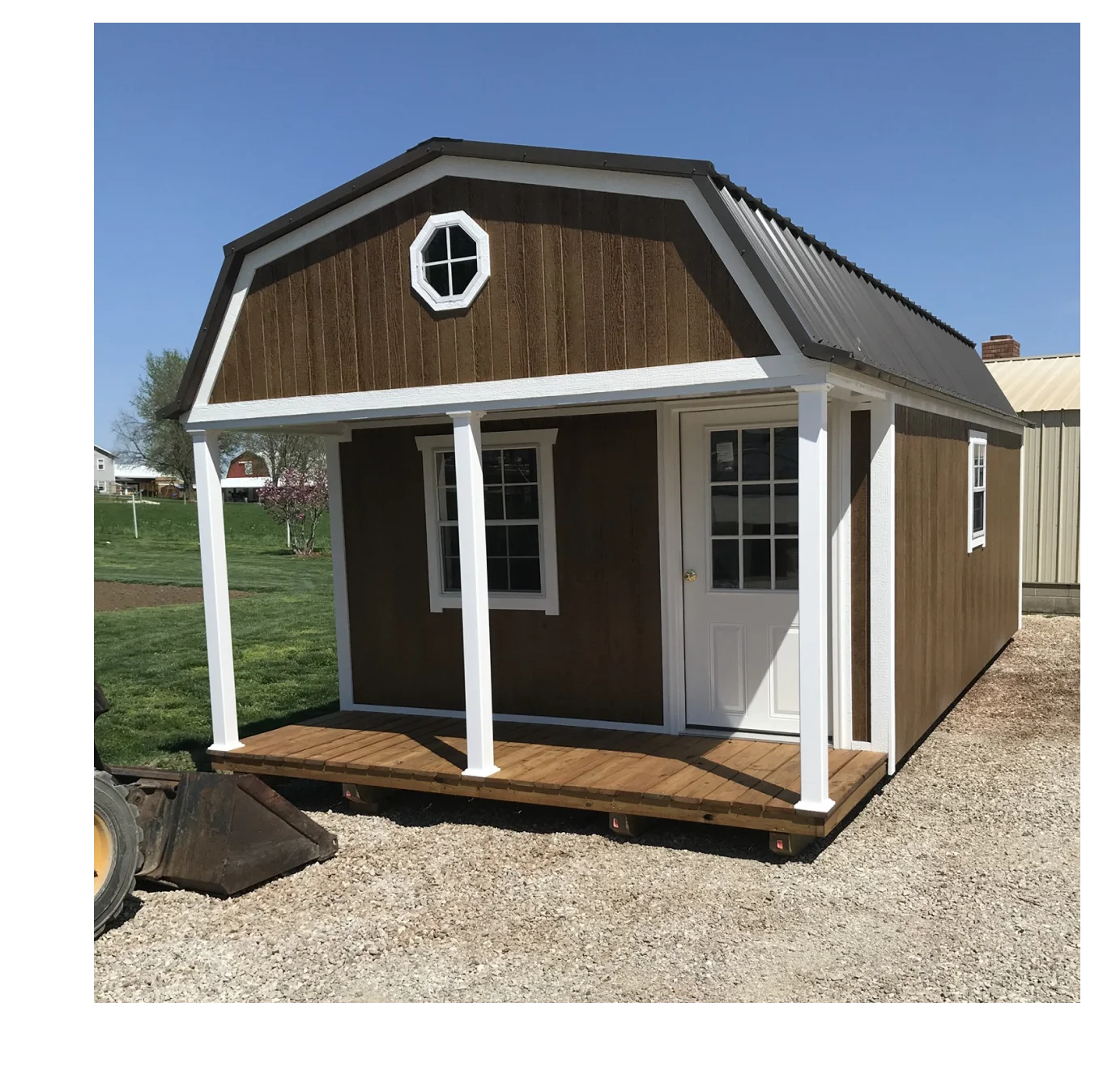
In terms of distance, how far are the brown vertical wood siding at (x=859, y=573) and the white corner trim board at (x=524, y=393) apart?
1.33 m

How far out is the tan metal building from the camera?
13492 millimetres

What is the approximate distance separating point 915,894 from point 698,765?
4.81 ft

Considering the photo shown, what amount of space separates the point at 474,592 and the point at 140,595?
12932mm

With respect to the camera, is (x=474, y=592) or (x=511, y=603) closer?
(x=474, y=592)

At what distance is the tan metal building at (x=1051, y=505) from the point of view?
13492 mm

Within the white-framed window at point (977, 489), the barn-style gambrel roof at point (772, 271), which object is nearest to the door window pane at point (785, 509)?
the barn-style gambrel roof at point (772, 271)

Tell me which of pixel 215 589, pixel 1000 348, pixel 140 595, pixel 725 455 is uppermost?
pixel 1000 348

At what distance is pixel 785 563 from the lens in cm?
638

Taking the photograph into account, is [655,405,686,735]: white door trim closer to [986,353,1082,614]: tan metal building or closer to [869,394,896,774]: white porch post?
[869,394,896,774]: white porch post

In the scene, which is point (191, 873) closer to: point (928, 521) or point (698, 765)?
point (698, 765)

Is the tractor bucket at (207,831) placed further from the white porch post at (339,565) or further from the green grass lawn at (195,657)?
the white porch post at (339,565)

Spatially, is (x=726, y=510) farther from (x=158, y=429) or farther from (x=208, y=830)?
(x=158, y=429)

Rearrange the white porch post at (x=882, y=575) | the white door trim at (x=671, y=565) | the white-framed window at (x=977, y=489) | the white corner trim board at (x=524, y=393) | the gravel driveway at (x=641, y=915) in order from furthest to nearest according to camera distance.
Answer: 1. the white-framed window at (x=977, y=489)
2. the white door trim at (x=671, y=565)
3. the white porch post at (x=882, y=575)
4. the white corner trim board at (x=524, y=393)
5. the gravel driveway at (x=641, y=915)

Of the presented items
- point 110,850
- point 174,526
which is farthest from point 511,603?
point 174,526
